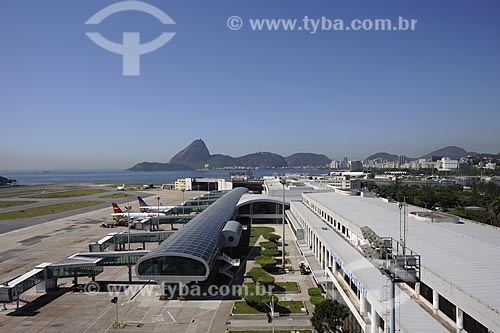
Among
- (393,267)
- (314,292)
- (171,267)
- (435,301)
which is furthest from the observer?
(171,267)

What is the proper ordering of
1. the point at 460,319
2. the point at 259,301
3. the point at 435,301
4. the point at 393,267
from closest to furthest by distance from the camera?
the point at 393,267 < the point at 460,319 < the point at 435,301 < the point at 259,301

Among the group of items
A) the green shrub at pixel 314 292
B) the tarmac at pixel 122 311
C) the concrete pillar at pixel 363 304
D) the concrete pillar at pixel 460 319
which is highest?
the concrete pillar at pixel 460 319

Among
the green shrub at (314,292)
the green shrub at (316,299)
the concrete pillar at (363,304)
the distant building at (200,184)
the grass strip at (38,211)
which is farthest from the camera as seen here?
the distant building at (200,184)

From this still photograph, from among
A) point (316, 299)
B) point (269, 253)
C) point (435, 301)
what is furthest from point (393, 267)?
point (269, 253)

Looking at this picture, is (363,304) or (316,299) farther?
(316,299)

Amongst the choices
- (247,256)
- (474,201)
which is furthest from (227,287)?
(474,201)

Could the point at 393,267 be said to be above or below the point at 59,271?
above

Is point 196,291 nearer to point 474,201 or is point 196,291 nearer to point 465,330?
point 465,330

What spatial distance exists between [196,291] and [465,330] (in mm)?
22178

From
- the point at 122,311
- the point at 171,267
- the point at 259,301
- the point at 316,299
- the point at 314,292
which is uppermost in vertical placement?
the point at 171,267

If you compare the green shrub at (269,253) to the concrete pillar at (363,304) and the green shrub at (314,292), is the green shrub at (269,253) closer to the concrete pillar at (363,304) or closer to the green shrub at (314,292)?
the green shrub at (314,292)

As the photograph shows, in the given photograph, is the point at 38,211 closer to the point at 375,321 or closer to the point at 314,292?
the point at 314,292

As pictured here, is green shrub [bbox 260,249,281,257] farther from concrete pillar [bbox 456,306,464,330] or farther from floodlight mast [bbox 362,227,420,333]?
floodlight mast [bbox 362,227,420,333]

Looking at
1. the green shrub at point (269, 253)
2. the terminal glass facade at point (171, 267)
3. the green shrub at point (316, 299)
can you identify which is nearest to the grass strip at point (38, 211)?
the green shrub at point (269, 253)
